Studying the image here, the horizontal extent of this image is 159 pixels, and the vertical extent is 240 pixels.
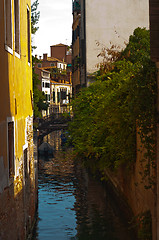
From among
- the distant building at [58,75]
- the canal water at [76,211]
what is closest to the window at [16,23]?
the canal water at [76,211]

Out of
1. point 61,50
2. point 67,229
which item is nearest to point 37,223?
point 67,229

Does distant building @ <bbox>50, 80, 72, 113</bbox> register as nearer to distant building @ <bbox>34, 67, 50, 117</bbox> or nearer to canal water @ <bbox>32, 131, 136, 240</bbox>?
distant building @ <bbox>34, 67, 50, 117</bbox>

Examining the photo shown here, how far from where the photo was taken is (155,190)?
9.20 meters

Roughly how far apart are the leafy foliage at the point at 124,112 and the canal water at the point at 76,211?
75.9 inches

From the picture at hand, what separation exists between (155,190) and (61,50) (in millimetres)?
90883

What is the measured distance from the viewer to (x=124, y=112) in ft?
39.6

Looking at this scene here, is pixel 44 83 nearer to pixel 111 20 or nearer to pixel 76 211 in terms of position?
pixel 111 20

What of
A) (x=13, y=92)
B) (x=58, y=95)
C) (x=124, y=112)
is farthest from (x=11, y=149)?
(x=58, y=95)

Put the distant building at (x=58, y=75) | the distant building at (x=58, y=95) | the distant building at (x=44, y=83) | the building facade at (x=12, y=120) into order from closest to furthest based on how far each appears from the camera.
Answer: the building facade at (x=12, y=120) < the distant building at (x=44, y=83) < the distant building at (x=58, y=95) < the distant building at (x=58, y=75)

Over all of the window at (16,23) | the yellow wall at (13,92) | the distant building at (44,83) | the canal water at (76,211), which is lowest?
the canal water at (76,211)

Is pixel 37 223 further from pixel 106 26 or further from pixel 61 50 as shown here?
pixel 61 50

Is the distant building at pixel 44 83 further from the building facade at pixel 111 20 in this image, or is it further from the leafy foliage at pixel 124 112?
the leafy foliage at pixel 124 112

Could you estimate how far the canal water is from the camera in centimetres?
1445

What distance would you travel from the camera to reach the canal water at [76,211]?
47.4 ft
